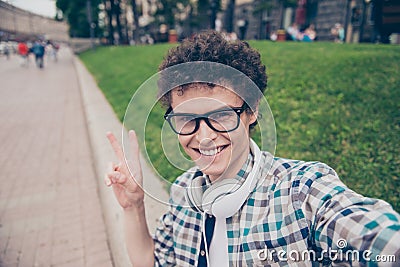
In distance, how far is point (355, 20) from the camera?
56.9 feet

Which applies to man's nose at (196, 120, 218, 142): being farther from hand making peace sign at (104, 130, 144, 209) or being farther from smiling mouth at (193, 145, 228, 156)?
hand making peace sign at (104, 130, 144, 209)

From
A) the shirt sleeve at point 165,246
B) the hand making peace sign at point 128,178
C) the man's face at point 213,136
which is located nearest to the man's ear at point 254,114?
the man's face at point 213,136

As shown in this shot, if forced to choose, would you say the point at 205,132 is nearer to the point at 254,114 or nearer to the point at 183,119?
the point at 183,119

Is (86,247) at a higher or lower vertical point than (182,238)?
lower

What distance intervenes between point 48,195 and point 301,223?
3.91 m

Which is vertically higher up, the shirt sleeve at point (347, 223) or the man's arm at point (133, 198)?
the shirt sleeve at point (347, 223)

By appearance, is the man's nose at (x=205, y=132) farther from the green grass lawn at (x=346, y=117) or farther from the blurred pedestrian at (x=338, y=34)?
the blurred pedestrian at (x=338, y=34)

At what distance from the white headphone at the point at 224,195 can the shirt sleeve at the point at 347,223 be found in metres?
0.20

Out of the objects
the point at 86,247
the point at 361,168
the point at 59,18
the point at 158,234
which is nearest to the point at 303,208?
the point at 158,234

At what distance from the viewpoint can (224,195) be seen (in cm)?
121

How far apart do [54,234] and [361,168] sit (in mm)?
3184

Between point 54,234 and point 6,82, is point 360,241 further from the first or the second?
point 6,82

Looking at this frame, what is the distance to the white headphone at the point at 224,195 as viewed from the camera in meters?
1.20

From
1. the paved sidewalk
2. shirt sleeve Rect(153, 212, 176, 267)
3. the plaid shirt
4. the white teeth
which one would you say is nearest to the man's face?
the white teeth
